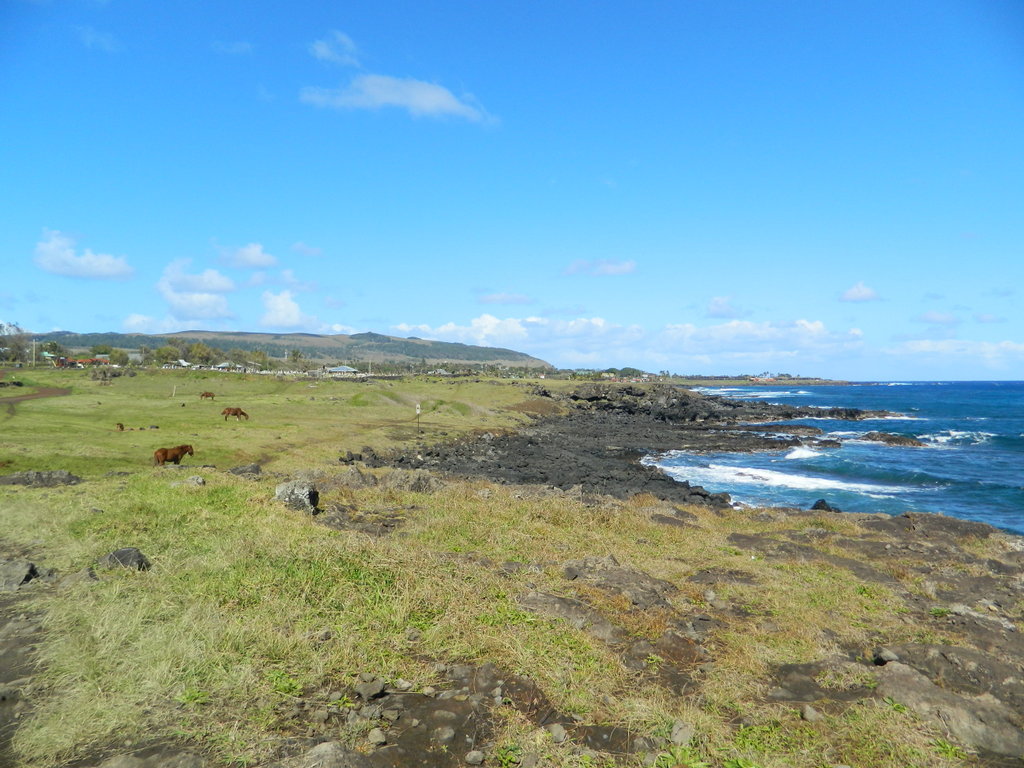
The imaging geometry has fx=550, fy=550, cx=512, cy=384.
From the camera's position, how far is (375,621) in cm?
791

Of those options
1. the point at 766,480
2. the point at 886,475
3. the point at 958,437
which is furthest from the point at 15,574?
the point at 958,437

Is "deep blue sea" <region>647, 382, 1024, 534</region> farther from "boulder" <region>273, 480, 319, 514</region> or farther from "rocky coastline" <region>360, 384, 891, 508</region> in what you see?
"boulder" <region>273, 480, 319, 514</region>

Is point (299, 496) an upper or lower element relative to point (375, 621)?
upper

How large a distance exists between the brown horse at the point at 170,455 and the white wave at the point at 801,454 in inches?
1721

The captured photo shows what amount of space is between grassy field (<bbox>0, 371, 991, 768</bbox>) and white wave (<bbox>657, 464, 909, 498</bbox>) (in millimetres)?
19948

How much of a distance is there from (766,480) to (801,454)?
14280mm

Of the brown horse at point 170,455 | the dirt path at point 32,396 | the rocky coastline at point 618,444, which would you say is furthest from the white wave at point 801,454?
the dirt path at point 32,396

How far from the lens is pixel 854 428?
68.9 m

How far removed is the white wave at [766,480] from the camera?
110ft

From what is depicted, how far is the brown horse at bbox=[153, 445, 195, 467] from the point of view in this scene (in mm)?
21594

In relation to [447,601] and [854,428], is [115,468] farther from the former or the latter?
[854,428]

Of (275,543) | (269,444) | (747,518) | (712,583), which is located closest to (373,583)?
(275,543)

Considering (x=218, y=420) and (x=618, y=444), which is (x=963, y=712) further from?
(x=618, y=444)

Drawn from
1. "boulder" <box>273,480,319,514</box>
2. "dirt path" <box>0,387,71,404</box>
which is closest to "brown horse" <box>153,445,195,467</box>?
"boulder" <box>273,480,319,514</box>
